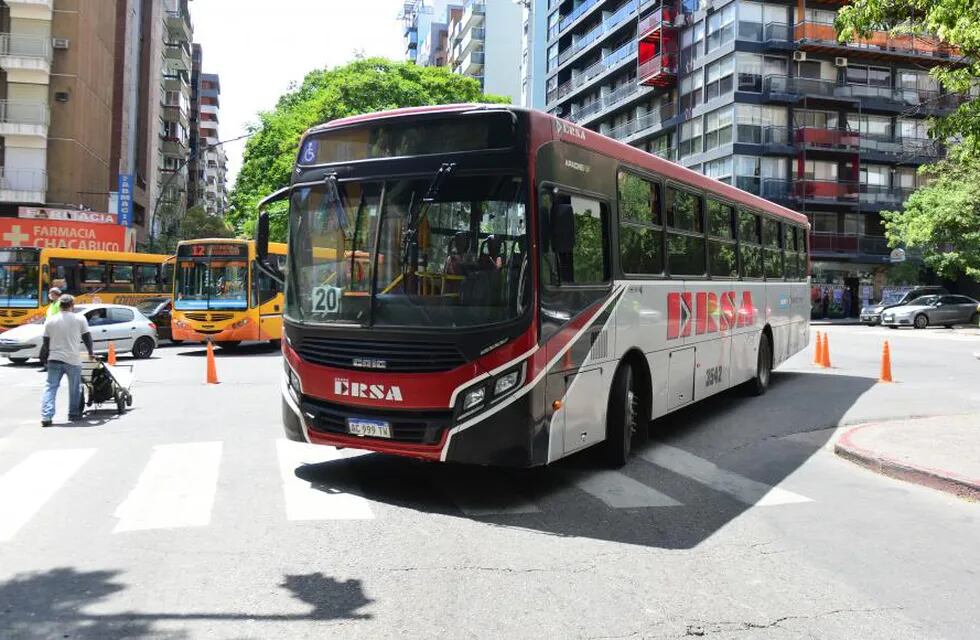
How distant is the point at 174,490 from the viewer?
748 cm

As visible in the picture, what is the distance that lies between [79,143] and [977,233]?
44.4 m

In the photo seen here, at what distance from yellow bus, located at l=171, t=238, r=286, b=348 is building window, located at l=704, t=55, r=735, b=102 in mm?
33136

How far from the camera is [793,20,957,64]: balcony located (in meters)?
Answer: 49.2

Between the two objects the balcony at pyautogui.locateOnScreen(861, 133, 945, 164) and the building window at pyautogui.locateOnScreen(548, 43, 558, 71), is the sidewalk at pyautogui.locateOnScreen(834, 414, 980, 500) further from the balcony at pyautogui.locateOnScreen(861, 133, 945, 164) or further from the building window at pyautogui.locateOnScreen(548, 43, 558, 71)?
the building window at pyautogui.locateOnScreen(548, 43, 558, 71)

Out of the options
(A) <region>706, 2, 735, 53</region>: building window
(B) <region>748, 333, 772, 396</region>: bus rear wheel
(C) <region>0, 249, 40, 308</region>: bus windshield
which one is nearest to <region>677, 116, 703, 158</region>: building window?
(A) <region>706, 2, 735, 53</region>: building window

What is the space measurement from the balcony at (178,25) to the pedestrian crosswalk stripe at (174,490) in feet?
242

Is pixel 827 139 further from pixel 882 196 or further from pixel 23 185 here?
pixel 23 185

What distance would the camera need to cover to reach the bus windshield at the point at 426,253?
673cm

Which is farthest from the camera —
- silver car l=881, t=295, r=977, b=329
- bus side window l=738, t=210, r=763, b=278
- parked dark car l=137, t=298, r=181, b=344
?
silver car l=881, t=295, r=977, b=329

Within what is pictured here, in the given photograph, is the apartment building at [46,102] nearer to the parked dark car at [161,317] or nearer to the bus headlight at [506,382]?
the parked dark car at [161,317]

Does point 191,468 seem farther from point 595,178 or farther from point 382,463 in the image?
point 595,178

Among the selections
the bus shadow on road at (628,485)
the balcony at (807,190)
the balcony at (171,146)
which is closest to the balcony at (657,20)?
the balcony at (807,190)

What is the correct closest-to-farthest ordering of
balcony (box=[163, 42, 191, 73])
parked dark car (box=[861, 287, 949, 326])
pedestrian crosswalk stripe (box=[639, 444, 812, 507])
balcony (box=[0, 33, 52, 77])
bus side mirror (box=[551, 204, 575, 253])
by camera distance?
bus side mirror (box=[551, 204, 575, 253]), pedestrian crosswalk stripe (box=[639, 444, 812, 507]), parked dark car (box=[861, 287, 949, 326]), balcony (box=[0, 33, 52, 77]), balcony (box=[163, 42, 191, 73])

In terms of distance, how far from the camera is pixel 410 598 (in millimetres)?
4809
